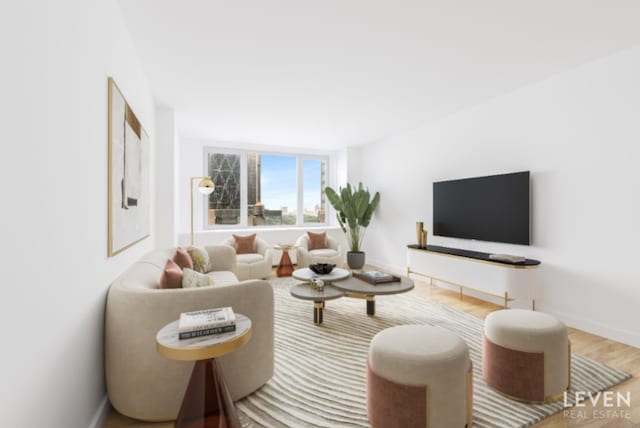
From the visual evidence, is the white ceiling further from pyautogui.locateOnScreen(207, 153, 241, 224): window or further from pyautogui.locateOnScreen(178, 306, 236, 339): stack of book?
pyautogui.locateOnScreen(207, 153, 241, 224): window

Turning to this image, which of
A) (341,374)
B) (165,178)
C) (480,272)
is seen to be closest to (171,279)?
(341,374)

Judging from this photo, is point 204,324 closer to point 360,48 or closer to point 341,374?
point 341,374

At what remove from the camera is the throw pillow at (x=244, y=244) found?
528cm

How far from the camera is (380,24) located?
8.05 ft

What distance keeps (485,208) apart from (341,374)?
2878 millimetres

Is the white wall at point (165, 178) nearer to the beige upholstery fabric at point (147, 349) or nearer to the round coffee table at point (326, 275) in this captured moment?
the round coffee table at point (326, 275)

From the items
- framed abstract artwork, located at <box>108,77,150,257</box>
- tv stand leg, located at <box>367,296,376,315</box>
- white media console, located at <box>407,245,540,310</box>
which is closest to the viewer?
framed abstract artwork, located at <box>108,77,150,257</box>

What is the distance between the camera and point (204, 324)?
4.81ft

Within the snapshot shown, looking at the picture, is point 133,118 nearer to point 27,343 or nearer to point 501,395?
point 27,343

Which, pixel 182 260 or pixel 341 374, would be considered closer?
pixel 341 374

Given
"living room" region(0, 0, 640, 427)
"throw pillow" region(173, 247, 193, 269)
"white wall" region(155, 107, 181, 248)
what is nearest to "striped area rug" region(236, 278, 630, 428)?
"living room" region(0, 0, 640, 427)

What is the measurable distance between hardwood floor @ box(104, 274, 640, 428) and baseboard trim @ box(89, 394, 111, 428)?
1.2 inches

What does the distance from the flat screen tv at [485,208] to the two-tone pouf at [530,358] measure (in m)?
1.88

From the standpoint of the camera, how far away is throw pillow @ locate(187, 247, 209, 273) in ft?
12.0
